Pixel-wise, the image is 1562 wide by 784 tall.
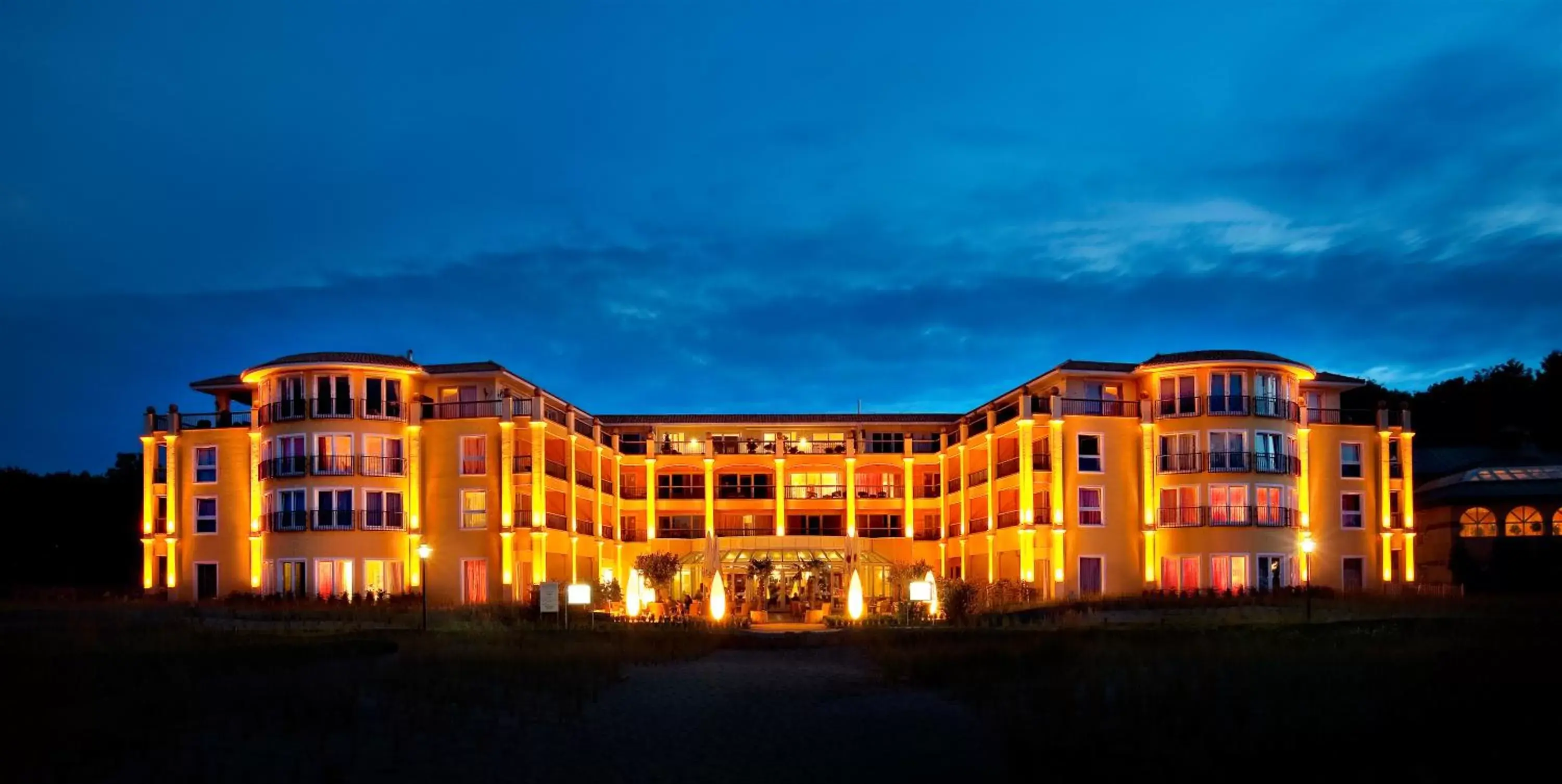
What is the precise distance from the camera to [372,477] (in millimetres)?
52250

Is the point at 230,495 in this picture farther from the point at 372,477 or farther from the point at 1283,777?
the point at 1283,777

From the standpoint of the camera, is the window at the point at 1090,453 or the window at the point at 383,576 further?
the window at the point at 1090,453

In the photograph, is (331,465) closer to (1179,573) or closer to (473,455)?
(473,455)

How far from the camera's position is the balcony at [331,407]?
51.9 m

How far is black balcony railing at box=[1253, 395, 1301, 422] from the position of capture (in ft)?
175

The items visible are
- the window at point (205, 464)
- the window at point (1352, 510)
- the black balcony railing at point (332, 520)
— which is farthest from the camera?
the window at point (1352, 510)

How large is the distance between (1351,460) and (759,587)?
26.5m

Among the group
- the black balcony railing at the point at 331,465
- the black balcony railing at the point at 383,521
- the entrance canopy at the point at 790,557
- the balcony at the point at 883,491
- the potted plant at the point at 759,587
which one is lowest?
the potted plant at the point at 759,587

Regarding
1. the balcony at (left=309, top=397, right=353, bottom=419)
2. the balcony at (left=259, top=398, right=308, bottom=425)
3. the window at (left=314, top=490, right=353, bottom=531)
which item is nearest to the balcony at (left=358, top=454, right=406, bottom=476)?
the window at (left=314, top=490, right=353, bottom=531)

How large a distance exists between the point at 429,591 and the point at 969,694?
113 ft

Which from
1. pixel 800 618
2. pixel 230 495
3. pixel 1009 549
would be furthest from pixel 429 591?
pixel 1009 549

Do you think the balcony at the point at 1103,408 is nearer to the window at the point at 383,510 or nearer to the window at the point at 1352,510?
the window at the point at 1352,510

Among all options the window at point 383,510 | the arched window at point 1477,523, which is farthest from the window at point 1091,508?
the window at point 383,510

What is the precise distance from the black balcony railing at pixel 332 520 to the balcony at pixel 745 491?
2131cm
